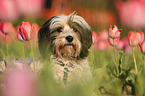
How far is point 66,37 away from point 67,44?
9 centimetres

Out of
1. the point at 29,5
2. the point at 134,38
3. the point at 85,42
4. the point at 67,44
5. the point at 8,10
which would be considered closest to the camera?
the point at 29,5

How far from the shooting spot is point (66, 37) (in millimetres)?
2025

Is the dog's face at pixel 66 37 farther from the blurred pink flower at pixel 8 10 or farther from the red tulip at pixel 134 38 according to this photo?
the blurred pink flower at pixel 8 10

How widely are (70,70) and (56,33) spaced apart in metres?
0.45

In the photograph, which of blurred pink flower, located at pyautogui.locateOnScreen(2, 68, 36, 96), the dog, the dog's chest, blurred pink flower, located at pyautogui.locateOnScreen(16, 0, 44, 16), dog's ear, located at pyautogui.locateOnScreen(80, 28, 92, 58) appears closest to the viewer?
blurred pink flower, located at pyautogui.locateOnScreen(2, 68, 36, 96)

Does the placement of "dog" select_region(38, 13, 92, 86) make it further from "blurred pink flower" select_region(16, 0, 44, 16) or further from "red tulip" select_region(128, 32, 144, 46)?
"blurred pink flower" select_region(16, 0, 44, 16)

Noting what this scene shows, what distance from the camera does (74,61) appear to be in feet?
6.93

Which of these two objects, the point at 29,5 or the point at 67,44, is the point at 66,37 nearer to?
the point at 67,44

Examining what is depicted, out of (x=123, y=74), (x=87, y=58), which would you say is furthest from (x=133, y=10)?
(x=87, y=58)

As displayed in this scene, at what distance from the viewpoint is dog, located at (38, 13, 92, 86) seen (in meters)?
2.00

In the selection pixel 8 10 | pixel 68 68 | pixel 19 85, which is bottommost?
pixel 68 68

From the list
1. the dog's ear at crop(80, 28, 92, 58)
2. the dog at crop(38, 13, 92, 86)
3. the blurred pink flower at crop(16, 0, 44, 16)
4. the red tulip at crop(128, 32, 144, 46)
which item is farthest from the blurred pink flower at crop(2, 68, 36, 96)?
the dog's ear at crop(80, 28, 92, 58)

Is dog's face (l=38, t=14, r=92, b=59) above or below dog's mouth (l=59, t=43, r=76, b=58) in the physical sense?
above

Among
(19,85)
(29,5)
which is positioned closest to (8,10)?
(29,5)
